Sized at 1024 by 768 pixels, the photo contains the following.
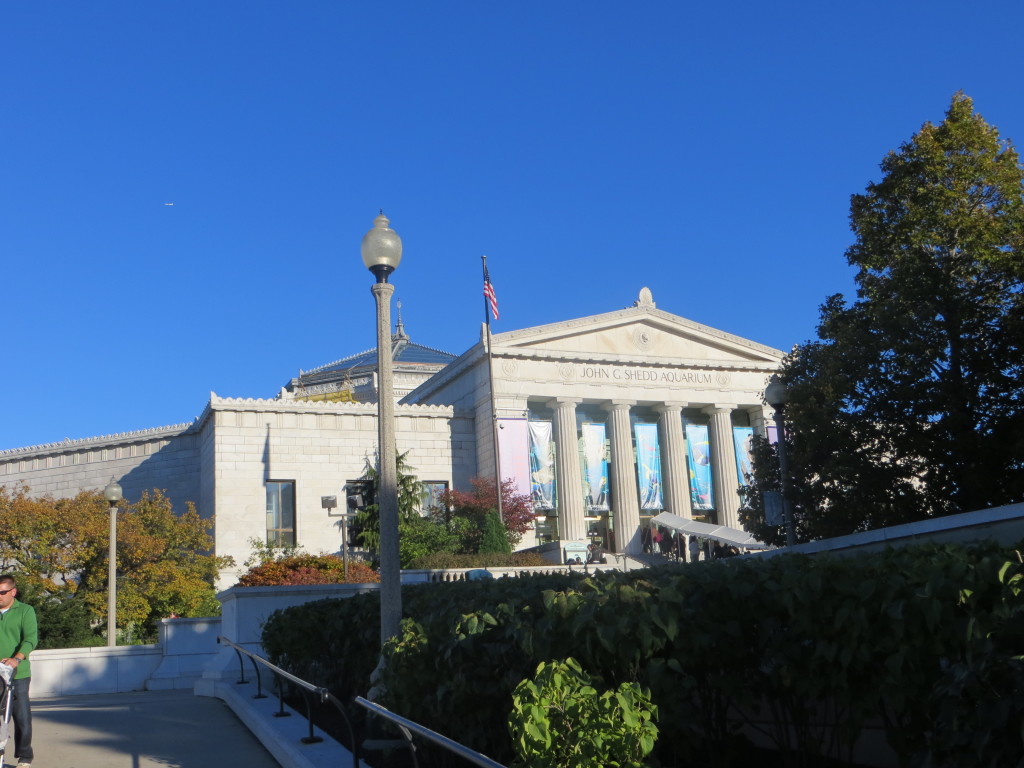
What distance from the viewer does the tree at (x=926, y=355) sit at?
20.6 meters

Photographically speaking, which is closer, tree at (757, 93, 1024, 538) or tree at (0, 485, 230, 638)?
tree at (757, 93, 1024, 538)

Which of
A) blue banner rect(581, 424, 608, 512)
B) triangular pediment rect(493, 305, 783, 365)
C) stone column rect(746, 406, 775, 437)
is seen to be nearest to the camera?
triangular pediment rect(493, 305, 783, 365)

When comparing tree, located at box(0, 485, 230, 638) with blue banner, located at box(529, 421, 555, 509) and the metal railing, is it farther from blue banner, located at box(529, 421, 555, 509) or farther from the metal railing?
the metal railing

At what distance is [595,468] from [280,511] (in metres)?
15.2

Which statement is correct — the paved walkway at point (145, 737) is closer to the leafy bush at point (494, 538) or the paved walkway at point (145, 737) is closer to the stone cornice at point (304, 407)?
the leafy bush at point (494, 538)

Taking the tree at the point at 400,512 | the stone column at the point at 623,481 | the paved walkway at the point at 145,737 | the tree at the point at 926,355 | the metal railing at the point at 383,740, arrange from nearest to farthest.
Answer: the metal railing at the point at 383,740 → the paved walkway at the point at 145,737 → the tree at the point at 926,355 → the tree at the point at 400,512 → the stone column at the point at 623,481

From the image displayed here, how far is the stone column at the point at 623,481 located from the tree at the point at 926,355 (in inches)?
930

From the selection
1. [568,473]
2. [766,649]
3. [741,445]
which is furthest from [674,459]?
[766,649]

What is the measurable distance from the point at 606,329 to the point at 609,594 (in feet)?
144

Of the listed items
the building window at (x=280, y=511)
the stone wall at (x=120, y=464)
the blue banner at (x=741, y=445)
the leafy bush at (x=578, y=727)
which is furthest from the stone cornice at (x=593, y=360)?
the leafy bush at (x=578, y=727)

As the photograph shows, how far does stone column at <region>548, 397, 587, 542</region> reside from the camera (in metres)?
45.8

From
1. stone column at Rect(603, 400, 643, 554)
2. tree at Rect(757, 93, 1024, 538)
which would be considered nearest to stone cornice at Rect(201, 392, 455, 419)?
stone column at Rect(603, 400, 643, 554)

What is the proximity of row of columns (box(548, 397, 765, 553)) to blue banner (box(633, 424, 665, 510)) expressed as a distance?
32 centimetres

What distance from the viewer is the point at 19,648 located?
27.8 ft
